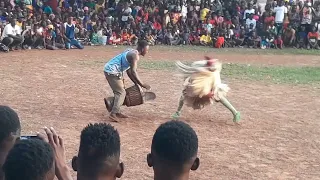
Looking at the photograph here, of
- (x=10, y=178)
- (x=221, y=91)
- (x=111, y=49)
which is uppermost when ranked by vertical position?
(x=10, y=178)

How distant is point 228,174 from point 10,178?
4.99 meters

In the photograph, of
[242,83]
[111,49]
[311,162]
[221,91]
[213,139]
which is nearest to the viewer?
[311,162]

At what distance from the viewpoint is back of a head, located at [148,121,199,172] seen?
351cm

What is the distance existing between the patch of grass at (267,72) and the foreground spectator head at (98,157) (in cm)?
1192

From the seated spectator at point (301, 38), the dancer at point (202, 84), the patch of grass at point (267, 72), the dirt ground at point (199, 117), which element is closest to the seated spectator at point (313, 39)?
the seated spectator at point (301, 38)

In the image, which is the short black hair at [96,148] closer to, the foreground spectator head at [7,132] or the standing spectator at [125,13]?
the foreground spectator head at [7,132]

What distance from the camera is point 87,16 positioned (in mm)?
24219

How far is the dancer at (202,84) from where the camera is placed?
32.9 ft

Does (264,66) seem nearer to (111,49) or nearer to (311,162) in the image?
(111,49)

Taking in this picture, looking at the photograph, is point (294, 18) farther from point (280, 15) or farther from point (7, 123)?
point (7, 123)

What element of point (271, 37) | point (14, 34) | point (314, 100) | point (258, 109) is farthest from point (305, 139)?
point (271, 37)

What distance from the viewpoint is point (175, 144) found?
3518 millimetres

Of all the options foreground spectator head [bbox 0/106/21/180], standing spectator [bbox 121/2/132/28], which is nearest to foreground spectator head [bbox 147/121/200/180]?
foreground spectator head [bbox 0/106/21/180]

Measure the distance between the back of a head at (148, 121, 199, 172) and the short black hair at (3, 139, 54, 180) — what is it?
2.42 feet
